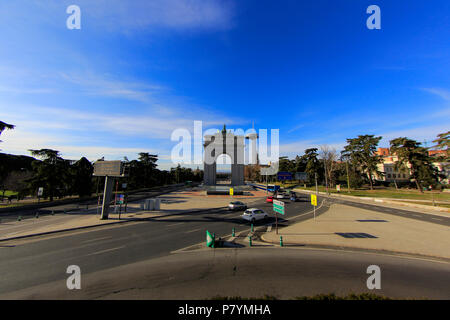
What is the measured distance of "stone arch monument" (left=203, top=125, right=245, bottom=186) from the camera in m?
57.7

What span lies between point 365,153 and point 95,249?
7481cm

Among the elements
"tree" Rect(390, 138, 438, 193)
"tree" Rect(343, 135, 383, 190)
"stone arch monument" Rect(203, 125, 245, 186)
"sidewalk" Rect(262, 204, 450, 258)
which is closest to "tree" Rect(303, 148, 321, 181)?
"tree" Rect(343, 135, 383, 190)

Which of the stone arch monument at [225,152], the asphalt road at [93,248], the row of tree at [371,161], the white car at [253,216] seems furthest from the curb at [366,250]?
the stone arch monument at [225,152]

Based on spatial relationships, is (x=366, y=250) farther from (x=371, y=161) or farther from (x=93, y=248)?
(x=371, y=161)

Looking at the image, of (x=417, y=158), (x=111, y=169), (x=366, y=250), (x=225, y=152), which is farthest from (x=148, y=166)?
(x=417, y=158)

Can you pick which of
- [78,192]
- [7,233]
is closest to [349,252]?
[7,233]

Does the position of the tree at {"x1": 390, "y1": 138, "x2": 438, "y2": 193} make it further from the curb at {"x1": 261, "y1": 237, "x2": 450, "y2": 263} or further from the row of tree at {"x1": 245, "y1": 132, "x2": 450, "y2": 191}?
the curb at {"x1": 261, "y1": 237, "x2": 450, "y2": 263}

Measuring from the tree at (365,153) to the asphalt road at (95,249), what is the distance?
199ft

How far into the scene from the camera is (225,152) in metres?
59.2

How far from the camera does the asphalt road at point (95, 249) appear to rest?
816cm

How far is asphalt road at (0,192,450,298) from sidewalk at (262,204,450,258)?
2505 mm
